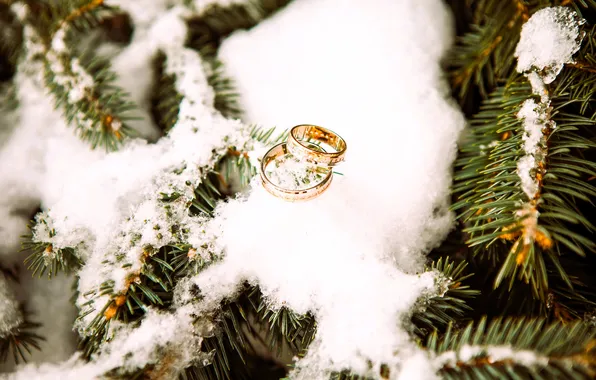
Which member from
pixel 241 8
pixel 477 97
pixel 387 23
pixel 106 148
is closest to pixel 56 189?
pixel 106 148

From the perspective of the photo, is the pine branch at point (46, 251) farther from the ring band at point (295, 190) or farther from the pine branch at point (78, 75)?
the ring band at point (295, 190)

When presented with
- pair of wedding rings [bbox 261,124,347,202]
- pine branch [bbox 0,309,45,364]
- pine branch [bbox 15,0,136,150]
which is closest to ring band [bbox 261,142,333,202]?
pair of wedding rings [bbox 261,124,347,202]

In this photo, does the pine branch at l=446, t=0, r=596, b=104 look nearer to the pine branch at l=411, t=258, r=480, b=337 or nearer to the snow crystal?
the snow crystal

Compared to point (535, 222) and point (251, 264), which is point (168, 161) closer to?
point (251, 264)

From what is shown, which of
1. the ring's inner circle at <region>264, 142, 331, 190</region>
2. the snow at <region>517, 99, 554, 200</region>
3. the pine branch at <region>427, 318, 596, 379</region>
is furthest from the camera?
the ring's inner circle at <region>264, 142, 331, 190</region>

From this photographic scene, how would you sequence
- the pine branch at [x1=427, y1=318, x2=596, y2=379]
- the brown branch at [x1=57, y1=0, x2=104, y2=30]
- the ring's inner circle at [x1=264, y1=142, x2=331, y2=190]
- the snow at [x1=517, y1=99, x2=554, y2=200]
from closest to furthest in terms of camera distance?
the pine branch at [x1=427, y1=318, x2=596, y2=379] < the snow at [x1=517, y1=99, x2=554, y2=200] < the ring's inner circle at [x1=264, y1=142, x2=331, y2=190] < the brown branch at [x1=57, y1=0, x2=104, y2=30]

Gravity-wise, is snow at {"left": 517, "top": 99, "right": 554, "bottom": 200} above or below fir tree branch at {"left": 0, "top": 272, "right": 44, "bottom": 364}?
above

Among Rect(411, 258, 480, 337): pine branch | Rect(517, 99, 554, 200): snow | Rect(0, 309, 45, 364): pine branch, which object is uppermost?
Rect(517, 99, 554, 200): snow

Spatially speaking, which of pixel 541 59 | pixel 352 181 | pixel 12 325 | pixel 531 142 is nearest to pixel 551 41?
pixel 541 59

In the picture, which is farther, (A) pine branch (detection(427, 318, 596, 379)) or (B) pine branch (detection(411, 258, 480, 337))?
(B) pine branch (detection(411, 258, 480, 337))
